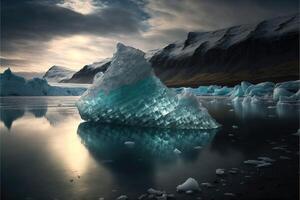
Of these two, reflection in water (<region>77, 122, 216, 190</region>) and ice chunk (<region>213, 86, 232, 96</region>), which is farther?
ice chunk (<region>213, 86, 232, 96</region>)

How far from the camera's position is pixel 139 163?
7.49m

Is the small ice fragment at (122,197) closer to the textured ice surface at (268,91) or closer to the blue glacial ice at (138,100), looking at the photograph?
the blue glacial ice at (138,100)

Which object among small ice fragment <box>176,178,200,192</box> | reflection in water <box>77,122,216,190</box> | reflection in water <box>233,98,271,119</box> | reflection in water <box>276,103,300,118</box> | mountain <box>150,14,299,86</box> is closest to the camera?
small ice fragment <box>176,178,200,192</box>

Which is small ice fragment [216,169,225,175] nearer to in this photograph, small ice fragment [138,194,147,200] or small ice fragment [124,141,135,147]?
small ice fragment [138,194,147,200]

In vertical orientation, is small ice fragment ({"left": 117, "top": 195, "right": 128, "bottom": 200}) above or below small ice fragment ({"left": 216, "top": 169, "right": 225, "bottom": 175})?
below

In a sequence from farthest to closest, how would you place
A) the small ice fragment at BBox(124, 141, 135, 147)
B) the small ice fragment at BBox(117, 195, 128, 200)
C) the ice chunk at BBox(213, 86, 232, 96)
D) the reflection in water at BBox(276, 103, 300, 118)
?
1. the ice chunk at BBox(213, 86, 232, 96)
2. the reflection in water at BBox(276, 103, 300, 118)
3. the small ice fragment at BBox(124, 141, 135, 147)
4. the small ice fragment at BBox(117, 195, 128, 200)

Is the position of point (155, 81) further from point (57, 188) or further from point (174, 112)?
point (57, 188)

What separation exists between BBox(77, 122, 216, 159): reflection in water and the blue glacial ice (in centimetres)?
56

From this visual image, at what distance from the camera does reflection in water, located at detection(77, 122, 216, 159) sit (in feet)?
29.4

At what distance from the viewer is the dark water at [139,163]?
212 inches

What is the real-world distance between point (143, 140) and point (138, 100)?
3.32m

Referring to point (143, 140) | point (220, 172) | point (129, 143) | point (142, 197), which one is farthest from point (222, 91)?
point (142, 197)

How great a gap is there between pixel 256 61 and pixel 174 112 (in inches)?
5999

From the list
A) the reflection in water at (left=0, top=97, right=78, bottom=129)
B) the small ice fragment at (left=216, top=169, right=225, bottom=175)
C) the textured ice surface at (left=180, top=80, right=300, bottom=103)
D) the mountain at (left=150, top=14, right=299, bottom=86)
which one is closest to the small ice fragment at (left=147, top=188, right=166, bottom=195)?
the small ice fragment at (left=216, top=169, right=225, bottom=175)
